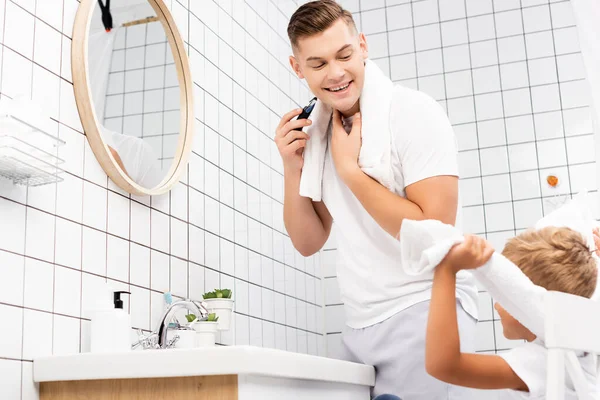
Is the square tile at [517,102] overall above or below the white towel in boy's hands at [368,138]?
above

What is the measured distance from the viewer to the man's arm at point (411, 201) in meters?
1.65

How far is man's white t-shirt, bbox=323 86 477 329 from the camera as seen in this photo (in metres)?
1.72

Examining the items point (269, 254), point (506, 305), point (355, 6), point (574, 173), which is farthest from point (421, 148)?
point (355, 6)

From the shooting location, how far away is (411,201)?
170 centimetres

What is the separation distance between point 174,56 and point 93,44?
0.39 metres

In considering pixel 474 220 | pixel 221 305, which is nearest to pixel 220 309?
pixel 221 305

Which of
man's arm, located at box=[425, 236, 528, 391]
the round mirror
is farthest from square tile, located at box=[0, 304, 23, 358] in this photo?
man's arm, located at box=[425, 236, 528, 391]

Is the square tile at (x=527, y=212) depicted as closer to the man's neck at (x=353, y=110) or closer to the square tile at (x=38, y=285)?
the man's neck at (x=353, y=110)

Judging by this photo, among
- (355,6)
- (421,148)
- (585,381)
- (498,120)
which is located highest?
(355,6)

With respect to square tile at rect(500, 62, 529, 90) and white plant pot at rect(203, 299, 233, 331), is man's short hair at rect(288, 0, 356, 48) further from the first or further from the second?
square tile at rect(500, 62, 529, 90)

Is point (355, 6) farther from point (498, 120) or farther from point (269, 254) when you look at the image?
point (269, 254)

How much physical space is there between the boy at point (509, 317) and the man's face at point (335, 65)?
0.63 meters

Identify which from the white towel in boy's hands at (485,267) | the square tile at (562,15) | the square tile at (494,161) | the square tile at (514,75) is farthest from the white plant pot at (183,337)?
the square tile at (562,15)

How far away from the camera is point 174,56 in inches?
89.1
